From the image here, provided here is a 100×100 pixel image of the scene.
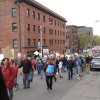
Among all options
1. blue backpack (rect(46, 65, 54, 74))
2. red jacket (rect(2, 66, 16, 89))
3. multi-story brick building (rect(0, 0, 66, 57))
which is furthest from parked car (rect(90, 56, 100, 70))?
red jacket (rect(2, 66, 16, 89))

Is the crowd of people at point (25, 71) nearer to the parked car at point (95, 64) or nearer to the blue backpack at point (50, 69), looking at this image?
the blue backpack at point (50, 69)

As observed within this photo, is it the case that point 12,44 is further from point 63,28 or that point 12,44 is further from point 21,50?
point 63,28

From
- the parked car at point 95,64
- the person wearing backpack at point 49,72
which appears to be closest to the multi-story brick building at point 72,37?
the parked car at point 95,64

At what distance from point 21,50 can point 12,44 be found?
7.80 feet

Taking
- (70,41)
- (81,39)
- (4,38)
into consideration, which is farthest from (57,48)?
(81,39)

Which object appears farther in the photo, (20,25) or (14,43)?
(14,43)

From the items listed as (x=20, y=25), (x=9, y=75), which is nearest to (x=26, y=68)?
(x=9, y=75)

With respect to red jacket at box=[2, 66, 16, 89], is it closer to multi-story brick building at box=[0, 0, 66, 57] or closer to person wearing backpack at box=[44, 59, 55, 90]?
person wearing backpack at box=[44, 59, 55, 90]

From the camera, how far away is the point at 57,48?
7025 centimetres

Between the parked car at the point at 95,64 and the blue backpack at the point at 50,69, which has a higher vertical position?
the blue backpack at the point at 50,69

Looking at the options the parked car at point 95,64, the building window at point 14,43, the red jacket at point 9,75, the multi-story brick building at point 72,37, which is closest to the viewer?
the red jacket at point 9,75

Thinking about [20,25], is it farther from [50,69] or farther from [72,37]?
[72,37]

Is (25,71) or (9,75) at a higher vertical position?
(9,75)

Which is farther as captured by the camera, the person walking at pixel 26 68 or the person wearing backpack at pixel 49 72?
the person walking at pixel 26 68
